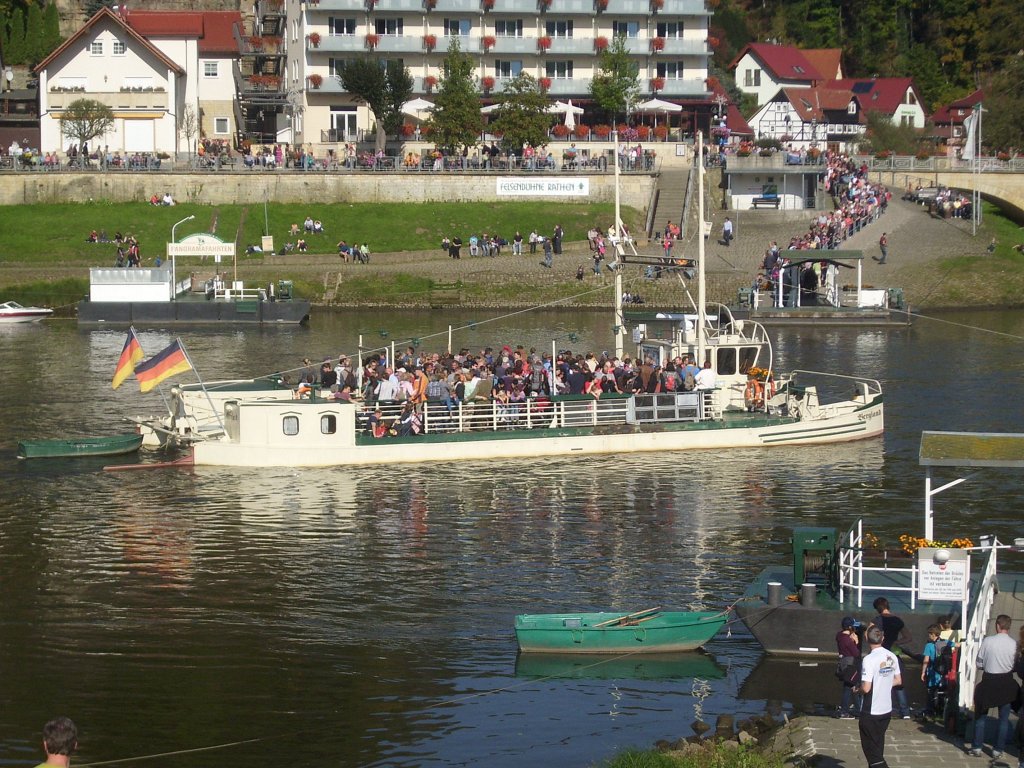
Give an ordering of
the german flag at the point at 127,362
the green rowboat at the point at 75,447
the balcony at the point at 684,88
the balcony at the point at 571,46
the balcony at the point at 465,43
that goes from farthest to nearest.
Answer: the balcony at the point at 684,88
the balcony at the point at 571,46
the balcony at the point at 465,43
the green rowboat at the point at 75,447
the german flag at the point at 127,362

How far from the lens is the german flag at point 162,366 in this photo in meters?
37.9

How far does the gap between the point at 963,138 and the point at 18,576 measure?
90755 millimetres

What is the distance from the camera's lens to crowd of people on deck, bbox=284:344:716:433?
129 feet

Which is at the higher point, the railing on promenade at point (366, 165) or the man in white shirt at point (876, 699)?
the railing on promenade at point (366, 165)

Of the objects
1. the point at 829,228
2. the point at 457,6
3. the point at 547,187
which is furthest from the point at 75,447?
the point at 457,6

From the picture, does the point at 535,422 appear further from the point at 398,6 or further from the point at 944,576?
the point at 398,6

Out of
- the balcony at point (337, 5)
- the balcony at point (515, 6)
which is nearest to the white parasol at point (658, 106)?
the balcony at point (515, 6)

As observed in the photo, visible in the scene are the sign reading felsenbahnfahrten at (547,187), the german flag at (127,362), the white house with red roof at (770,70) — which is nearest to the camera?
the german flag at (127,362)

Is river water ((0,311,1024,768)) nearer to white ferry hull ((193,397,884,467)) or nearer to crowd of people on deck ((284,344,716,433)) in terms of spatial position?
white ferry hull ((193,397,884,467))

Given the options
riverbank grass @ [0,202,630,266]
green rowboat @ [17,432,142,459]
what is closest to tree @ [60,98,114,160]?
riverbank grass @ [0,202,630,266]

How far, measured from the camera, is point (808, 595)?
→ 2409cm

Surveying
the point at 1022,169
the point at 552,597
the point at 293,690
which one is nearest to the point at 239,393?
the point at 552,597

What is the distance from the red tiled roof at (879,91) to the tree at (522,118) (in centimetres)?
4140

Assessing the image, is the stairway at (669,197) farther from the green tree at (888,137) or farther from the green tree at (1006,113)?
the green tree at (1006,113)
